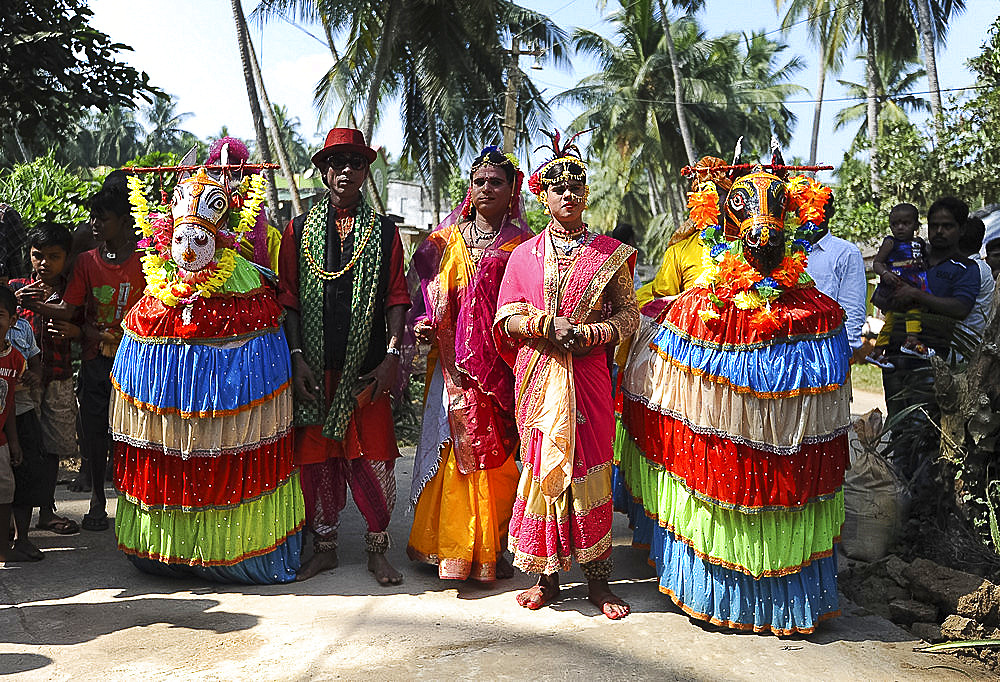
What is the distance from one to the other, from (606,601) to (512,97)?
18.8 meters

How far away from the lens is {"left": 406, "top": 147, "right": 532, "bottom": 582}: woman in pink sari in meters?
4.79

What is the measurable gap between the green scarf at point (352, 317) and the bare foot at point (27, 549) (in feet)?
5.72

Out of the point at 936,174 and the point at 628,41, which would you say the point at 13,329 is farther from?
the point at 628,41

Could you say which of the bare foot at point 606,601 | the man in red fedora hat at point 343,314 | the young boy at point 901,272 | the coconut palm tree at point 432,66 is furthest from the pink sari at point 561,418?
the coconut palm tree at point 432,66

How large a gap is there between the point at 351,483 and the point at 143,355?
1.31 meters

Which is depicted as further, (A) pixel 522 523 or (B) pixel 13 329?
(B) pixel 13 329

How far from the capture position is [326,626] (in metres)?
4.27

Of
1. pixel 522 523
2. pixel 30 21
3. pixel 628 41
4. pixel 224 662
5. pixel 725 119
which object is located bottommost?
pixel 224 662

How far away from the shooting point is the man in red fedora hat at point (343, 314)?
484 cm

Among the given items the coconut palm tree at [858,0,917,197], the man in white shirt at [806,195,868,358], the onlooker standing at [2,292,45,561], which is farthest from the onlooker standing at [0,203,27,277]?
the coconut palm tree at [858,0,917,197]

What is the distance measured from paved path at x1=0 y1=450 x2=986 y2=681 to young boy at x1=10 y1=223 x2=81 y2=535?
0.71 meters

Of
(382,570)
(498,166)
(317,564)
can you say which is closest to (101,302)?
(317,564)

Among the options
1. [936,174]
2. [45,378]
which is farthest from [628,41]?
[45,378]

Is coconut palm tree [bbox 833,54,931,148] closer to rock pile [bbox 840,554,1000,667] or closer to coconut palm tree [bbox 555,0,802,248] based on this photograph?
coconut palm tree [bbox 555,0,802,248]
